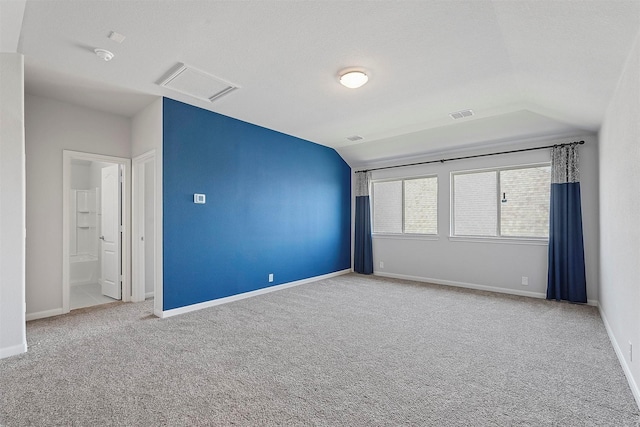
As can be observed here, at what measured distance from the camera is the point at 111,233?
193 inches

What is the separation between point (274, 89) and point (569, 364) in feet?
12.8

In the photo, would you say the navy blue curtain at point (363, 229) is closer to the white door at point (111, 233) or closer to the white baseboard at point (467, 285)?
the white baseboard at point (467, 285)

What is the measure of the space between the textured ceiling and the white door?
1171mm

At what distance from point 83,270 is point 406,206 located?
6.36 meters

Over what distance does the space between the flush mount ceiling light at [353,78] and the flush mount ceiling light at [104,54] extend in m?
→ 2.17

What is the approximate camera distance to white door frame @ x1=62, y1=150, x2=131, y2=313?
407 centimetres

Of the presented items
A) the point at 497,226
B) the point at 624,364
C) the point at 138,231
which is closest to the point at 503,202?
the point at 497,226

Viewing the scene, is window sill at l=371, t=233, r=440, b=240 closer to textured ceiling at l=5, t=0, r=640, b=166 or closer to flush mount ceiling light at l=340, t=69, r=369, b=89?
textured ceiling at l=5, t=0, r=640, b=166

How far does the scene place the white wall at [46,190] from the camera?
3.84m

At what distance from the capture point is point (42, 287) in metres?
3.91

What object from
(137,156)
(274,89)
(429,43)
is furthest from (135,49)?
(429,43)

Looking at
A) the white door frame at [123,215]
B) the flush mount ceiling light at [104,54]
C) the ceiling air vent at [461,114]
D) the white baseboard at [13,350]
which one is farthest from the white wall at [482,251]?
Result: the white baseboard at [13,350]

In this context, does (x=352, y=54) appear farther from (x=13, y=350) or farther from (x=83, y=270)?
(x=83, y=270)

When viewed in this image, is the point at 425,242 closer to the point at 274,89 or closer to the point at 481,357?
the point at 481,357
